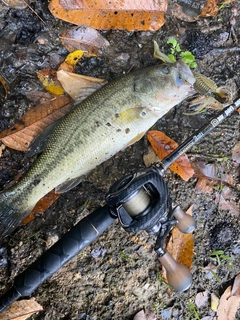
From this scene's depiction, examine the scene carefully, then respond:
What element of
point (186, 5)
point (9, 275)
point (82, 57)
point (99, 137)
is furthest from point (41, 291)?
point (186, 5)

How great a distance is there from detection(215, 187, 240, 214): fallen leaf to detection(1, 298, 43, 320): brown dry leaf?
198 cm

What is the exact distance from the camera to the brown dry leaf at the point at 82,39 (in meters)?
3.70

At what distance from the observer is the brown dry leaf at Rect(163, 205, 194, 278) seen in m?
3.66

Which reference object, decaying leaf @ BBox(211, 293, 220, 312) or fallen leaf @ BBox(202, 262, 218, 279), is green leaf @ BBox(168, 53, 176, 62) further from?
decaying leaf @ BBox(211, 293, 220, 312)

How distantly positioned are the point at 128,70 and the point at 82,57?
456 millimetres

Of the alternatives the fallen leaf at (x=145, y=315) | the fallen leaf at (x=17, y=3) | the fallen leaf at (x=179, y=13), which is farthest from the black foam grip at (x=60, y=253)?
the fallen leaf at (x=179, y=13)

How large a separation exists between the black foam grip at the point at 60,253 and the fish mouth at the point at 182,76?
1334 millimetres

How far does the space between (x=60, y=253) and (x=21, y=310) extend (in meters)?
0.90

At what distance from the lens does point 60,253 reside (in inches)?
103

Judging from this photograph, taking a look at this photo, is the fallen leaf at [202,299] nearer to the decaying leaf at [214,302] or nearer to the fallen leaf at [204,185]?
the decaying leaf at [214,302]

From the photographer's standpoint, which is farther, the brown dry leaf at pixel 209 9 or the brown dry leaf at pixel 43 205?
the brown dry leaf at pixel 209 9

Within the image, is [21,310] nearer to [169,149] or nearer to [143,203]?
[143,203]

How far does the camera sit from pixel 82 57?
148 inches

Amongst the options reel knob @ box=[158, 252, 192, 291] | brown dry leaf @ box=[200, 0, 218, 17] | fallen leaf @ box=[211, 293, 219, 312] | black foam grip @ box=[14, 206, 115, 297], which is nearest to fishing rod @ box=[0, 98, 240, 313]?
black foam grip @ box=[14, 206, 115, 297]
